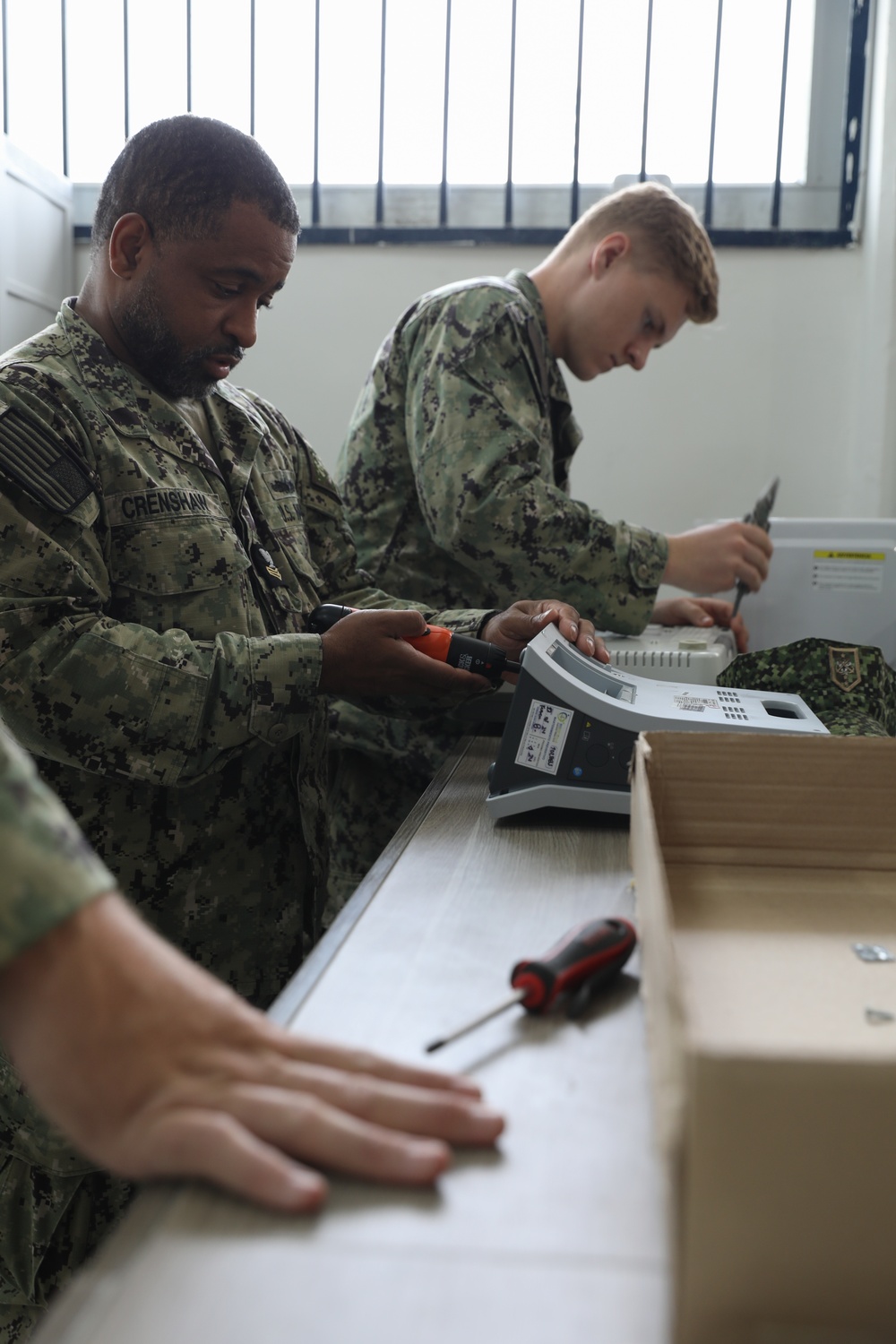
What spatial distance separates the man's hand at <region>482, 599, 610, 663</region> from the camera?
134 cm

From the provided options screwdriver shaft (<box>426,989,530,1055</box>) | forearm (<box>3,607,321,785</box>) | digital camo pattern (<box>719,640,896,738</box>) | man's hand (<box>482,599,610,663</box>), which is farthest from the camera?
digital camo pattern (<box>719,640,896,738</box>)

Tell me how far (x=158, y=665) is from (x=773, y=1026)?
0.73 m

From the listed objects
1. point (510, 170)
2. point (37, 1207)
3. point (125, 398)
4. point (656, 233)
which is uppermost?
point (510, 170)

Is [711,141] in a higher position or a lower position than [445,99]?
lower

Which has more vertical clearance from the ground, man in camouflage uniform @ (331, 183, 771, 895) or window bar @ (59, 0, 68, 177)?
window bar @ (59, 0, 68, 177)

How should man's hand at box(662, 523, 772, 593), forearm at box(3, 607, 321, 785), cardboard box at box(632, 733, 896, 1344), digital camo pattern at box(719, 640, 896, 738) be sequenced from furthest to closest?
1. man's hand at box(662, 523, 772, 593)
2. digital camo pattern at box(719, 640, 896, 738)
3. forearm at box(3, 607, 321, 785)
4. cardboard box at box(632, 733, 896, 1344)

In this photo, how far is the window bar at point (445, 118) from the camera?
2.93 m

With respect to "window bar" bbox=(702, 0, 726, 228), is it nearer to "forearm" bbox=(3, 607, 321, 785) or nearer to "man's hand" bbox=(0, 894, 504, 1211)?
"forearm" bbox=(3, 607, 321, 785)

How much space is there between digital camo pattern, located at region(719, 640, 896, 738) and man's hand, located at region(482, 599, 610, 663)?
11.3 inches

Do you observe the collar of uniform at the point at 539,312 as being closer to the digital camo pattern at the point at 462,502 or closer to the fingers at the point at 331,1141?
the digital camo pattern at the point at 462,502

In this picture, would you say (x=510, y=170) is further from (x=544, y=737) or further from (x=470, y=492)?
(x=544, y=737)

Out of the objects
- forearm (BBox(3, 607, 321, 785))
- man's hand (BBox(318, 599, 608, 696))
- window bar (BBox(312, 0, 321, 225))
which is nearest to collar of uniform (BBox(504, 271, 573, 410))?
man's hand (BBox(318, 599, 608, 696))

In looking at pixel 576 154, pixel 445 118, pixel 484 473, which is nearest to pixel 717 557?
pixel 484 473

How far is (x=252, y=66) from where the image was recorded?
3.01 metres
